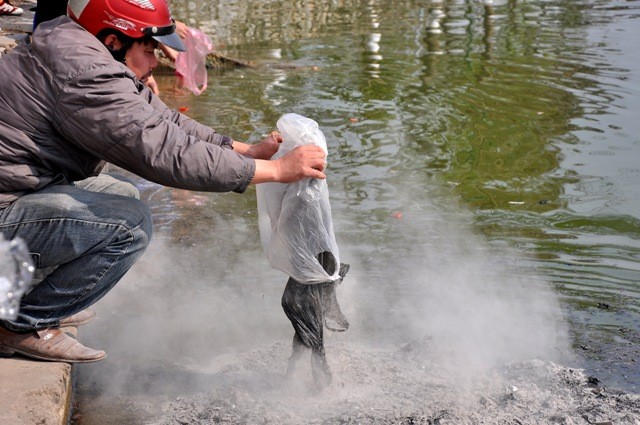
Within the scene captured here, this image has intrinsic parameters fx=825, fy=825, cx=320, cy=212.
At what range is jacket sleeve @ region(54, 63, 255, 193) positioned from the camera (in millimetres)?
3225

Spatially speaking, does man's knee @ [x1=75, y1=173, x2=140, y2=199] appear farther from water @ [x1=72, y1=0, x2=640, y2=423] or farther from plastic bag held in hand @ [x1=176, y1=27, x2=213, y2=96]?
plastic bag held in hand @ [x1=176, y1=27, x2=213, y2=96]

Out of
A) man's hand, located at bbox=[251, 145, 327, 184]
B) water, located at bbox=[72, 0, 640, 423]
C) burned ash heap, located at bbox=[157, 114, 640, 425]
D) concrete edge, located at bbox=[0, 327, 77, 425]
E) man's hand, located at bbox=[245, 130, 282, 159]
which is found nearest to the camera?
concrete edge, located at bbox=[0, 327, 77, 425]

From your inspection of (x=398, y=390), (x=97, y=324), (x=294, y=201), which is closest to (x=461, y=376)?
(x=398, y=390)

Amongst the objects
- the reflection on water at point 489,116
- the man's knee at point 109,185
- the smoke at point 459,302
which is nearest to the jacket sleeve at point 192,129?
the man's knee at point 109,185

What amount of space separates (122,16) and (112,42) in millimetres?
147

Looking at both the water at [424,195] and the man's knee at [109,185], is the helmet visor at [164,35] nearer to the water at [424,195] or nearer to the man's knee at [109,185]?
the man's knee at [109,185]

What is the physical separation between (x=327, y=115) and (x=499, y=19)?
7.63 meters

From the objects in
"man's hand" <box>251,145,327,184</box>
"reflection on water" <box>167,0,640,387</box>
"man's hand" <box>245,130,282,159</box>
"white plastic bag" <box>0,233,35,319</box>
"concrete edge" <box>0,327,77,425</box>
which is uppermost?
"man's hand" <box>251,145,327,184</box>

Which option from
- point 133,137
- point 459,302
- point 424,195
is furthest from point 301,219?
point 424,195

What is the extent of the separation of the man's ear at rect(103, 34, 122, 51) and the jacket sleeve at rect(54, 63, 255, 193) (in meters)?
0.22

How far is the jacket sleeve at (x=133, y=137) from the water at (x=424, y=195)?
1116 mm

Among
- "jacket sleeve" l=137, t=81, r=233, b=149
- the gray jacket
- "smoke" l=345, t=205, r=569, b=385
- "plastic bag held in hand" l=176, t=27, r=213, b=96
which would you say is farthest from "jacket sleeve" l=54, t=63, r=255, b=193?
"plastic bag held in hand" l=176, t=27, r=213, b=96

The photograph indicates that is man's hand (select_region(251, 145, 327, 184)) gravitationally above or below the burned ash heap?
above

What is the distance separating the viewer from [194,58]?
28.0 feet
